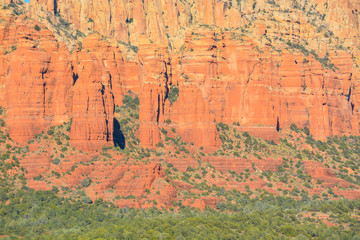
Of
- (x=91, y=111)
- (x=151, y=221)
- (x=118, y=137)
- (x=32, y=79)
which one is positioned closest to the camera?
(x=151, y=221)

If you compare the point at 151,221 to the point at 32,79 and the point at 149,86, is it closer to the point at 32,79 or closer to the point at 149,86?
the point at 32,79

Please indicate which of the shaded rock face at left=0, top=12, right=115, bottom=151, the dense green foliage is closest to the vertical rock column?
the shaded rock face at left=0, top=12, right=115, bottom=151

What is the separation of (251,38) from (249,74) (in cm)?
886

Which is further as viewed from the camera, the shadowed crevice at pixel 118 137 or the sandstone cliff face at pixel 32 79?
the shadowed crevice at pixel 118 137

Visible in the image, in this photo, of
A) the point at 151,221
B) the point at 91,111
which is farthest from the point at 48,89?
the point at 151,221

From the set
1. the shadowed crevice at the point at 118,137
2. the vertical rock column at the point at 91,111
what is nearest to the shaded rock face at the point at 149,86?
the vertical rock column at the point at 91,111

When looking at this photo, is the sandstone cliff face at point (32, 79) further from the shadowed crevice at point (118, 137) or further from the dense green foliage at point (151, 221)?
the dense green foliage at point (151, 221)

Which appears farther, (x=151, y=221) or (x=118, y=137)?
(x=118, y=137)

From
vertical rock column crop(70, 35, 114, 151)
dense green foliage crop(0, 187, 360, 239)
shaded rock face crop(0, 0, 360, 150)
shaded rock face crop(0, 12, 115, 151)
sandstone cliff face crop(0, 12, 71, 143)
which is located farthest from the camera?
shaded rock face crop(0, 0, 360, 150)

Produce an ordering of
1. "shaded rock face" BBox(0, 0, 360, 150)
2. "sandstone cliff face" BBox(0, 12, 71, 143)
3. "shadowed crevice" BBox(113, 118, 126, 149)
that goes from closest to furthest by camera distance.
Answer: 1. "sandstone cliff face" BBox(0, 12, 71, 143)
2. "shaded rock face" BBox(0, 0, 360, 150)
3. "shadowed crevice" BBox(113, 118, 126, 149)

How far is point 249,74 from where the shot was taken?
193 m

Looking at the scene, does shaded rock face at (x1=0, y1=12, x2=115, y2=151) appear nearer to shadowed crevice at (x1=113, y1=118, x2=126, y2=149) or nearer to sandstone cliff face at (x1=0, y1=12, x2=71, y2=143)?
sandstone cliff face at (x1=0, y1=12, x2=71, y2=143)

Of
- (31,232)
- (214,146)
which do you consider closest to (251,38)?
(214,146)

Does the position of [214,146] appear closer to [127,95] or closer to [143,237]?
[127,95]
